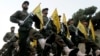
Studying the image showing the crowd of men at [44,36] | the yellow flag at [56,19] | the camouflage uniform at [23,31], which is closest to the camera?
the crowd of men at [44,36]

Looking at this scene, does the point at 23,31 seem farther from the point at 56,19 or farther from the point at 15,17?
→ the point at 56,19

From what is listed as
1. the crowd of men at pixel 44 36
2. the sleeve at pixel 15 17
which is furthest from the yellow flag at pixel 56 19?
the sleeve at pixel 15 17

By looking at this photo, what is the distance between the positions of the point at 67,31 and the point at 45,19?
4.00 ft

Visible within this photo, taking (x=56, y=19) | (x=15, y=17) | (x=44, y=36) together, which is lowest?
(x=44, y=36)

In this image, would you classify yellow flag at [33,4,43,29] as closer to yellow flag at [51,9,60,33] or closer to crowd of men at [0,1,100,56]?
crowd of men at [0,1,100,56]

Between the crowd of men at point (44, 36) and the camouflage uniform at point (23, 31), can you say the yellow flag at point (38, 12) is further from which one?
the camouflage uniform at point (23, 31)

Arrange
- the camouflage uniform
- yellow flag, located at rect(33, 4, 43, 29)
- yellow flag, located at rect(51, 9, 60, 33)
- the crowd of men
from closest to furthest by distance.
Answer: the crowd of men < the camouflage uniform < yellow flag, located at rect(33, 4, 43, 29) < yellow flag, located at rect(51, 9, 60, 33)

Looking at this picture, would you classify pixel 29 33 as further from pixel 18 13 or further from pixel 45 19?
pixel 45 19

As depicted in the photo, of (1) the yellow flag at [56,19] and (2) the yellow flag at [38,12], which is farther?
(1) the yellow flag at [56,19]

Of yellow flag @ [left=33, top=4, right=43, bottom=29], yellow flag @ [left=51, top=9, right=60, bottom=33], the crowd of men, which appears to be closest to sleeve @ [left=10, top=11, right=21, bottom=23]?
the crowd of men

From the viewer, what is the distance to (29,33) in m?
11.0

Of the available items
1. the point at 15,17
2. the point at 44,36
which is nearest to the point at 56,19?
the point at 44,36

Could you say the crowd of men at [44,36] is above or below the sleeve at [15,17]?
below

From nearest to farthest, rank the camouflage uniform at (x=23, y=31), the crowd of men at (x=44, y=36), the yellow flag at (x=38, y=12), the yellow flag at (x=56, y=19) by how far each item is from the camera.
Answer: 1. the crowd of men at (x=44, y=36)
2. the camouflage uniform at (x=23, y=31)
3. the yellow flag at (x=38, y=12)
4. the yellow flag at (x=56, y=19)
